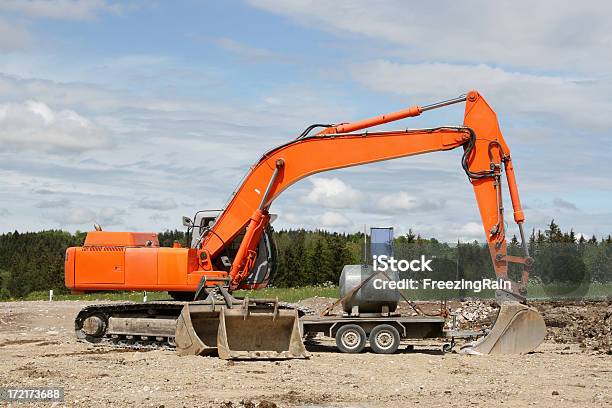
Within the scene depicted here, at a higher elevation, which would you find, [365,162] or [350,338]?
[365,162]

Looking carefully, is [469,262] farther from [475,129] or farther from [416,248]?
[475,129]

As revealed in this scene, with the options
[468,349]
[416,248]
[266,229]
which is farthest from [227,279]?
[416,248]

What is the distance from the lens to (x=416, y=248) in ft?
120

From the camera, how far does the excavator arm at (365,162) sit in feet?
57.4

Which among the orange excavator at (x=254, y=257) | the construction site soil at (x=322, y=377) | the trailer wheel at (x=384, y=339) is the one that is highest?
the orange excavator at (x=254, y=257)

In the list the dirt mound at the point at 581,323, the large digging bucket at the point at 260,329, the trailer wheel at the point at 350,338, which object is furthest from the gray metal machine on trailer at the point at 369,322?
the dirt mound at the point at 581,323

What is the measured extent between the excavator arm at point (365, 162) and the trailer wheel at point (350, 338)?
Answer: 8.17 ft

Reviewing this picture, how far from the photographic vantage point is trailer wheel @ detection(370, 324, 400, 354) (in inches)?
681

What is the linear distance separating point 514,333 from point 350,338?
316cm

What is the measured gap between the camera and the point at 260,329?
1702cm

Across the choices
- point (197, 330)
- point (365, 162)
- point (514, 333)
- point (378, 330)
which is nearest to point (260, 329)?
point (197, 330)

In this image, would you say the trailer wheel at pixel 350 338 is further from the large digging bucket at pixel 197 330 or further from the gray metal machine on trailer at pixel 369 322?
the large digging bucket at pixel 197 330

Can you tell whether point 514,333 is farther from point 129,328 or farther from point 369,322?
point 129,328

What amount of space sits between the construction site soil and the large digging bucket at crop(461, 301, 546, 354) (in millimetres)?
299
